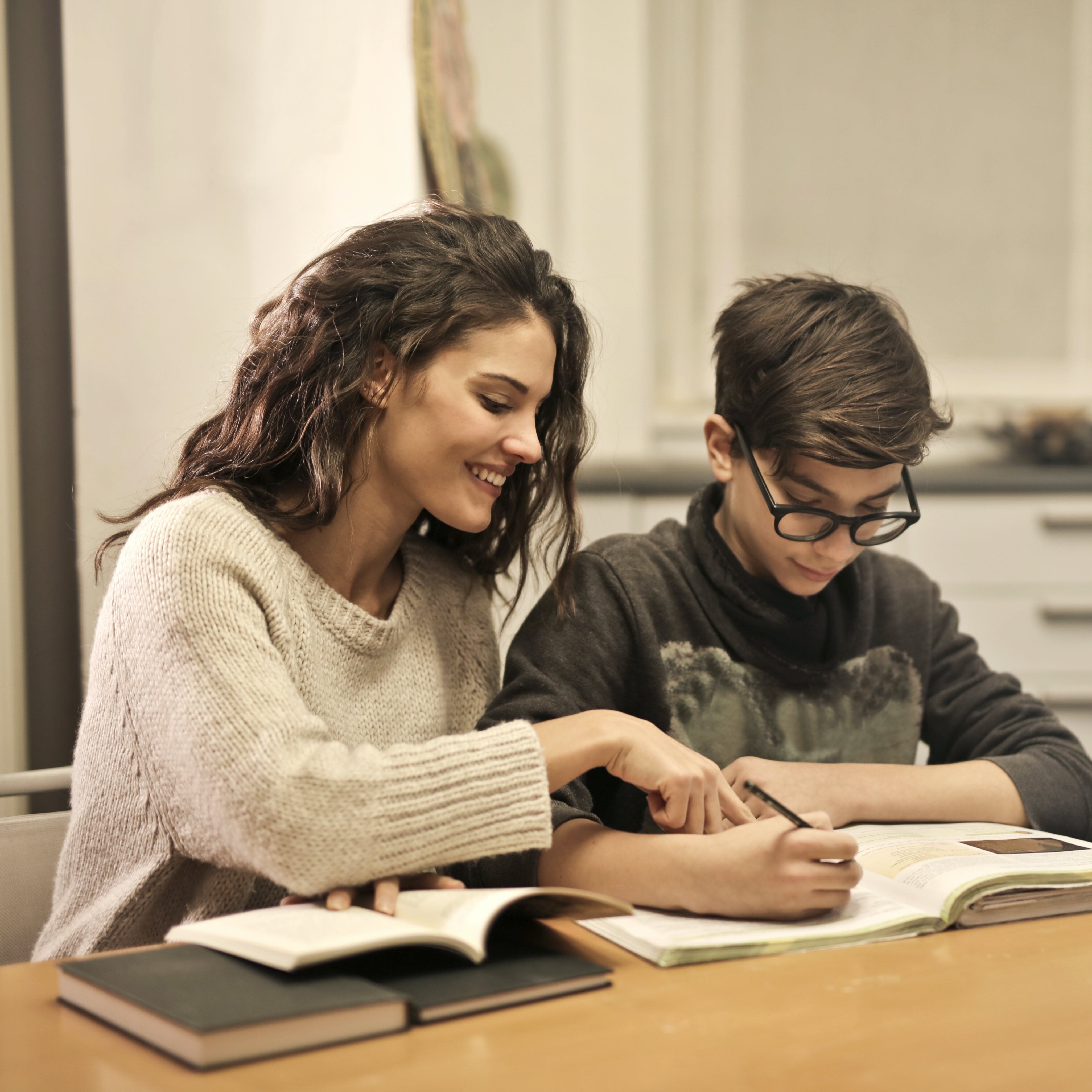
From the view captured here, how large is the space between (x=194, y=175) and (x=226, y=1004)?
1168mm

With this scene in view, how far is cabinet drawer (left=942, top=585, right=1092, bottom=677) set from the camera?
2.58 meters

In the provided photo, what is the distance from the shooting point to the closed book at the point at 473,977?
24.4 inches

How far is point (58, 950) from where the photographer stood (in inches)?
39.5

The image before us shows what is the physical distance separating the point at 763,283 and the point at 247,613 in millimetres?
748

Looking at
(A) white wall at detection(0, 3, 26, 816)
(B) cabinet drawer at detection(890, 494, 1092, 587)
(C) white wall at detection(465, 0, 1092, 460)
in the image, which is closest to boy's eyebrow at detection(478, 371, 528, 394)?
(A) white wall at detection(0, 3, 26, 816)

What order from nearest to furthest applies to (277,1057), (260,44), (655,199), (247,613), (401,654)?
(277,1057) < (247,613) < (401,654) < (260,44) < (655,199)

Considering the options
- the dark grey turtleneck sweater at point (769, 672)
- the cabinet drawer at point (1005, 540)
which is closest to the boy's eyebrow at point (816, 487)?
the dark grey turtleneck sweater at point (769, 672)

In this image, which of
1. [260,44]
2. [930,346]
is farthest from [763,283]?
[930,346]

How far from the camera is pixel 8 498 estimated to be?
147 centimetres

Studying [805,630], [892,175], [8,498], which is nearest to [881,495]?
[805,630]

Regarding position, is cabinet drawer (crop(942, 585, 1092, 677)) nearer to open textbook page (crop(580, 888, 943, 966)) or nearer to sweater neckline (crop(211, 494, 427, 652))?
sweater neckline (crop(211, 494, 427, 652))

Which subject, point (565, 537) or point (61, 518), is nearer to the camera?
point (565, 537)

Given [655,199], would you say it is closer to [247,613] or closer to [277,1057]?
[247,613]

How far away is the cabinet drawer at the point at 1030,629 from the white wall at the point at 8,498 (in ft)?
6.53
